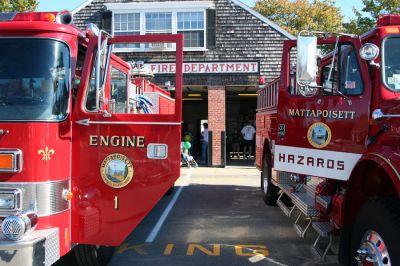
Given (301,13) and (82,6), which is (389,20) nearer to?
(82,6)

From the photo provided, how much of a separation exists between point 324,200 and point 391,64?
63.5 inches

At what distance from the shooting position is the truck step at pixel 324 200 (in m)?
4.76

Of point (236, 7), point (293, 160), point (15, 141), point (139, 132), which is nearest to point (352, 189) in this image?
point (293, 160)

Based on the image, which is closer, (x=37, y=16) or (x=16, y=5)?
(x=37, y=16)

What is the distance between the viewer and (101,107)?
3.96 meters

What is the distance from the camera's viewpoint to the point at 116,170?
4113mm

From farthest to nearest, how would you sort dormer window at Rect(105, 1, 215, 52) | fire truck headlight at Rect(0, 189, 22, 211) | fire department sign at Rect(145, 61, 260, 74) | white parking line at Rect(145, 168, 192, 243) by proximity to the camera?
dormer window at Rect(105, 1, 215, 52) → fire department sign at Rect(145, 61, 260, 74) → white parking line at Rect(145, 168, 192, 243) → fire truck headlight at Rect(0, 189, 22, 211)

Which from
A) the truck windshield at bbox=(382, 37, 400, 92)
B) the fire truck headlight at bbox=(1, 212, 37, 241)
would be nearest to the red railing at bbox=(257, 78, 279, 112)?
the truck windshield at bbox=(382, 37, 400, 92)

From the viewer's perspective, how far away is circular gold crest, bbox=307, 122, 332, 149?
464 centimetres

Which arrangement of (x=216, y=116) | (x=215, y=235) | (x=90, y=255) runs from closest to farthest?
(x=90, y=255) < (x=215, y=235) < (x=216, y=116)

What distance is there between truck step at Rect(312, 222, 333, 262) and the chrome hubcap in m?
0.81

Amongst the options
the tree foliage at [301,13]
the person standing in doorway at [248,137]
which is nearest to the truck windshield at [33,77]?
the person standing in doorway at [248,137]

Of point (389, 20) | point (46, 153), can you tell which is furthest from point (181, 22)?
point (46, 153)

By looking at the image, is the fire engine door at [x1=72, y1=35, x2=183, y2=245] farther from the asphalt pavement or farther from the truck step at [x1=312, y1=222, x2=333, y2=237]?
Answer: the truck step at [x1=312, y1=222, x2=333, y2=237]
